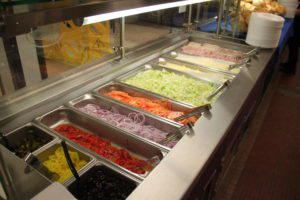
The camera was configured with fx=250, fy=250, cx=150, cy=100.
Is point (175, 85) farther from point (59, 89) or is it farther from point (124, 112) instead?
point (59, 89)

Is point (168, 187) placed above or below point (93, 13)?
below

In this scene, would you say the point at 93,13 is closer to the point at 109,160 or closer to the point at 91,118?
the point at 109,160

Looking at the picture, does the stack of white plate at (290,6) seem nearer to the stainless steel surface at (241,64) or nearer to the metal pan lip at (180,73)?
the stainless steel surface at (241,64)

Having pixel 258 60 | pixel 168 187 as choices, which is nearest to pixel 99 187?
pixel 168 187

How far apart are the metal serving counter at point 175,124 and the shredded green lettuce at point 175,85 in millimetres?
129

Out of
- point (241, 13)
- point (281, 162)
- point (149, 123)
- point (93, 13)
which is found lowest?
point (281, 162)

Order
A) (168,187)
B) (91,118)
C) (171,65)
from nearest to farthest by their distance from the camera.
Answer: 1. (168,187)
2. (91,118)
3. (171,65)

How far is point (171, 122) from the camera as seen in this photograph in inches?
54.2

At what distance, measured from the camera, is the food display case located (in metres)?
0.86

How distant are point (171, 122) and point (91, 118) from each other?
0.44 m

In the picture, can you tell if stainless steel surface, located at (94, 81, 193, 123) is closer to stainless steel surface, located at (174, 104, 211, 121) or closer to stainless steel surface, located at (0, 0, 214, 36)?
A: stainless steel surface, located at (174, 104, 211, 121)

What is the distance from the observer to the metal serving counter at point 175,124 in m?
0.93

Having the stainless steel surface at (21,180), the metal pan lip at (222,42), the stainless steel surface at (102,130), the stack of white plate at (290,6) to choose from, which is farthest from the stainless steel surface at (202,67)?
the stack of white plate at (290,6)

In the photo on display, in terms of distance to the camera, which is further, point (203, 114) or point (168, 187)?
point (203, 114)
